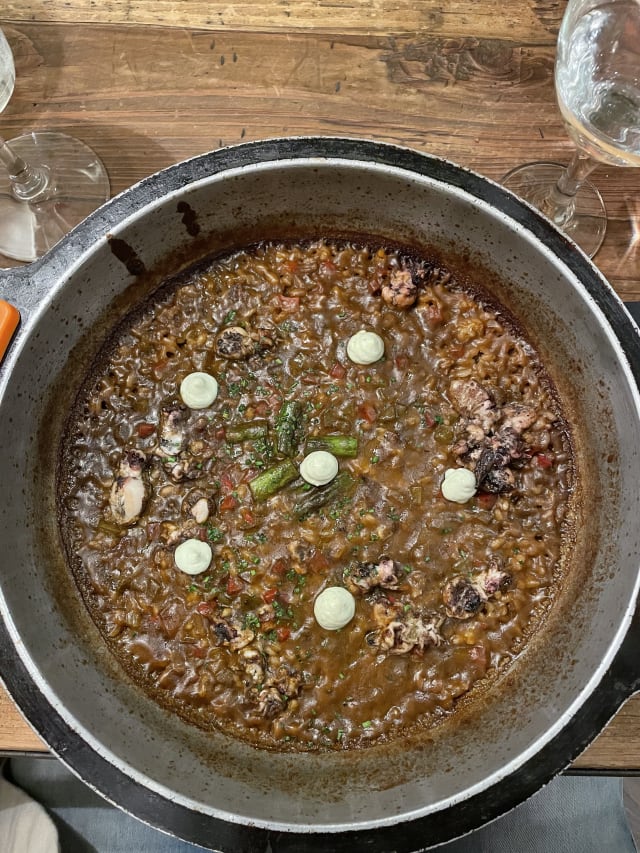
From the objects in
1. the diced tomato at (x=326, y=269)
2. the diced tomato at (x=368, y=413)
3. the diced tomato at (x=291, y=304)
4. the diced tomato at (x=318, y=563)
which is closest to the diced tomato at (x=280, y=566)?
the diced tomato at (x=318, y=563)

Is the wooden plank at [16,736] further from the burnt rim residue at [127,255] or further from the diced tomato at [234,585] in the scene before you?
the burnt rim residue at [127,255]

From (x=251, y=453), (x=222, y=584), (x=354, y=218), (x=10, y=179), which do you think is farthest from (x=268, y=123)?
(x=222, y=584)

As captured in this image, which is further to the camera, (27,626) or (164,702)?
(164,702)

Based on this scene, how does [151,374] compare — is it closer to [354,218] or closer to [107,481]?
[107,481]

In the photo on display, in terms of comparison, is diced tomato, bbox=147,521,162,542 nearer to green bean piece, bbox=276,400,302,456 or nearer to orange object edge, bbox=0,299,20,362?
green bean piece, bbox=276,400,302,456

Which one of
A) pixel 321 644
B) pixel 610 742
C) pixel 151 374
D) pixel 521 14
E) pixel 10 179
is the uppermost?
pixel 521 14

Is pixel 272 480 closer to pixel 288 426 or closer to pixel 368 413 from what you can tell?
pixel 288 426
